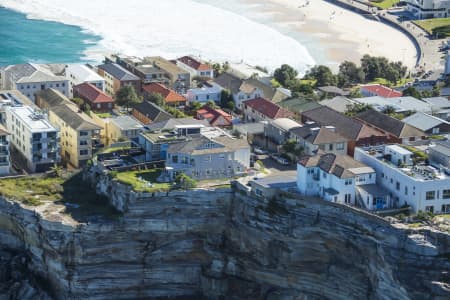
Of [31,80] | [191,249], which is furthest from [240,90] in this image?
[191,249]

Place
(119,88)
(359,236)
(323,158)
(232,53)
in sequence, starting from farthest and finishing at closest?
1. (232,53)
2. (119,88)
3. (323,158)
4. (359,236)

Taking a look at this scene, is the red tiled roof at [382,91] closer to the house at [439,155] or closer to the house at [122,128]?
the house at [439,155]

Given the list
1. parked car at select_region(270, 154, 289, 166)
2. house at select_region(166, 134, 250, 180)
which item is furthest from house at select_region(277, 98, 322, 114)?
house at select_region(166, 134, 250, 180)

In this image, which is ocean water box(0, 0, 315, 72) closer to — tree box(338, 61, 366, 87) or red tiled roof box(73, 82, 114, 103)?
tree box(338, 61, 366, 87)

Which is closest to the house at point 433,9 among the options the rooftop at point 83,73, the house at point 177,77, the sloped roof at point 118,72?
the house at point 177,77

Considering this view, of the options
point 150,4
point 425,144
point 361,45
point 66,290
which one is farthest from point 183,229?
point 150,4

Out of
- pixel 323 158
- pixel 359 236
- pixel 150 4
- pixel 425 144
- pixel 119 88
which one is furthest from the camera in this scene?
pixel 150 4

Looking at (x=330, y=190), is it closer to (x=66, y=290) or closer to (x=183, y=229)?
(x=183, y=229)
